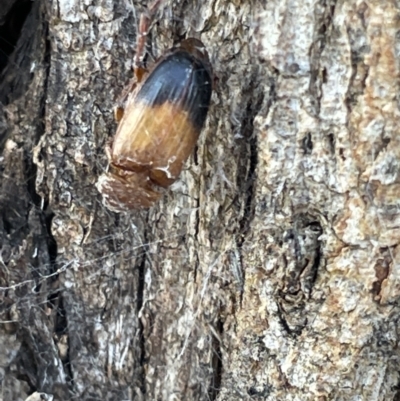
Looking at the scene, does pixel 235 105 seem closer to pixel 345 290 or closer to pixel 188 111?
pixel 188 111

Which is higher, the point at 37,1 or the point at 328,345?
the point at 37,1

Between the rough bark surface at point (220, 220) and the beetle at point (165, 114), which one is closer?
the rough bark surface at point (220, 220)

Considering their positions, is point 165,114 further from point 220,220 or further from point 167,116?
point 220,220

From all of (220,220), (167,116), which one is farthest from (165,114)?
(220,220)

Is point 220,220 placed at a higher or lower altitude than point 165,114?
lower

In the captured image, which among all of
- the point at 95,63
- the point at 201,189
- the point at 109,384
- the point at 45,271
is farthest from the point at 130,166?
the point at 109,384

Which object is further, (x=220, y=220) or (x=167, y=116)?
(x=220, y=220)
